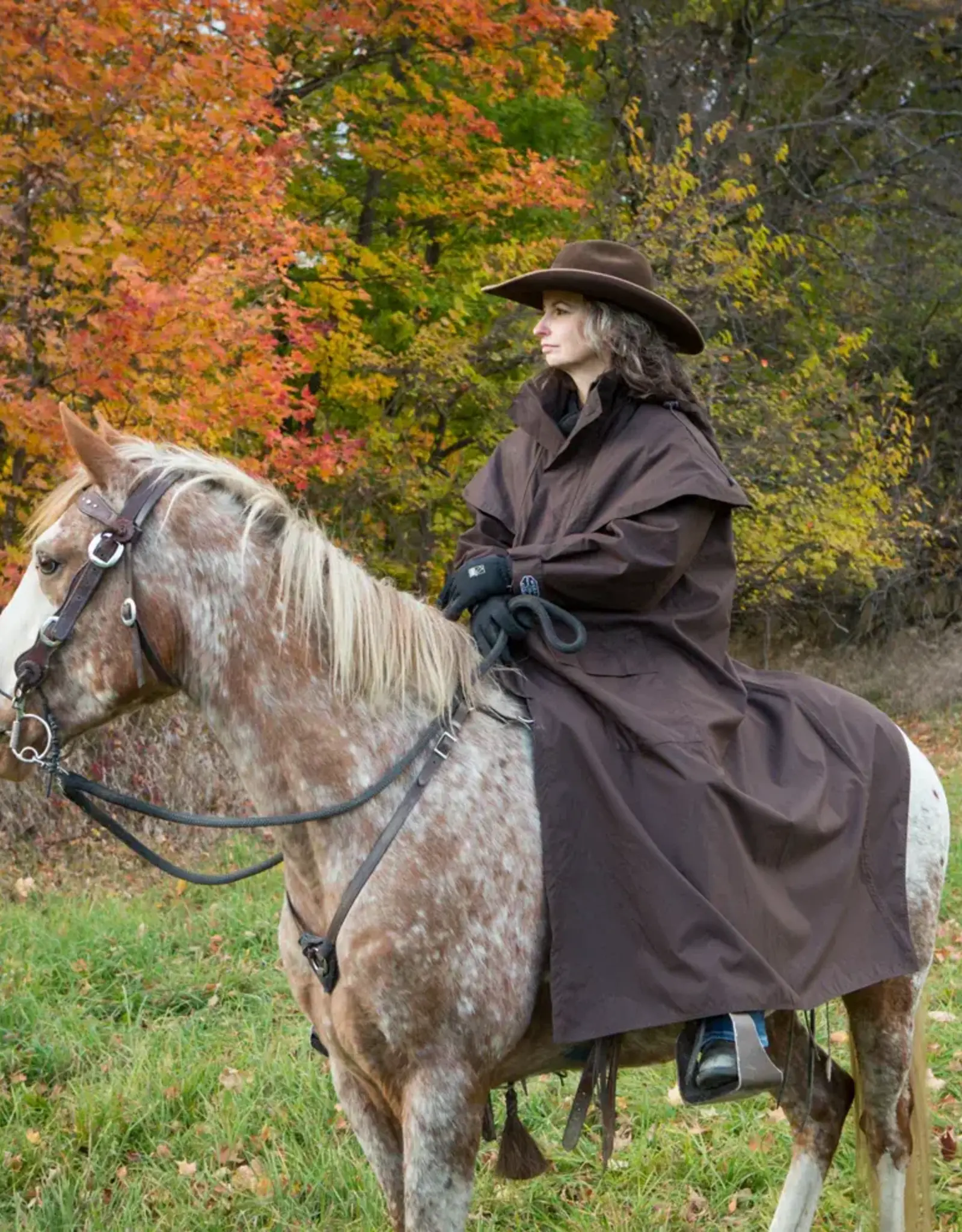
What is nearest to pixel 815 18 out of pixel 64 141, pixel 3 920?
pixel 64 141

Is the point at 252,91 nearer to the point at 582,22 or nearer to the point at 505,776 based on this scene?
the point at 582,22

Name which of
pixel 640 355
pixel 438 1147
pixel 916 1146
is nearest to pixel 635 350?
pixel 640 355

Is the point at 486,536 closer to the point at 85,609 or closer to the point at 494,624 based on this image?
the point at 494,624

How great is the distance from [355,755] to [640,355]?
1.36 meters

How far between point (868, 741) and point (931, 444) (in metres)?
15.5

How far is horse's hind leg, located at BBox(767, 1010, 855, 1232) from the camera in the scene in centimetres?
357

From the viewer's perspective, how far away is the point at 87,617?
2.54m

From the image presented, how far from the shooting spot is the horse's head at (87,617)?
2531mm

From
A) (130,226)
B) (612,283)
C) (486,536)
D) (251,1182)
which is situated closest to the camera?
(612,283)

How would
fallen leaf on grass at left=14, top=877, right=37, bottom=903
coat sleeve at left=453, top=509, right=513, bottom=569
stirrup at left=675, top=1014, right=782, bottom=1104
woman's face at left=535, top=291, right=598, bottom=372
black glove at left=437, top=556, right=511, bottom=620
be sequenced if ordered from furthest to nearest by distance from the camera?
1. fallen leaf on grass at left=14, top=877, right=37, bottom=903
2. coat sleeve at left=453, top=509, right=513, bottom=569
3. woman's face at left=535, top=291, right=598, bottom=372
4. black glove at left=437, top=556, right=511, bottom=620
5. stirrup at left=675, top=1014, right=782, bottom=1104

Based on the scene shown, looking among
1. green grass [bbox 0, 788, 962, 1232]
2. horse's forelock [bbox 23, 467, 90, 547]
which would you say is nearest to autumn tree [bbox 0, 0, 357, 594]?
green grass [bbox 0, 788, 962, 1232]

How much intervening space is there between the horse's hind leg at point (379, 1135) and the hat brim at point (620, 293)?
206cm

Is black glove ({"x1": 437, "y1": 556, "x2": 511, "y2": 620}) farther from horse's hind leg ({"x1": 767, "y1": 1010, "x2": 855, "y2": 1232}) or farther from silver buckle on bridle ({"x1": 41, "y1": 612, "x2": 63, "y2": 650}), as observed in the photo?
horse's hind leg ({"x1": 767, "y1": 1010, "x2": 855, "y2": 1232})

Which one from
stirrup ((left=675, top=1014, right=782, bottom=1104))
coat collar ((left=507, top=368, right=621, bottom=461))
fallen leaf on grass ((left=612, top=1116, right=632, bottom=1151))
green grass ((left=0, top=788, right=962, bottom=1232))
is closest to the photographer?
stirrup ((left=675, top=1014, right=782, bottom=1104))
